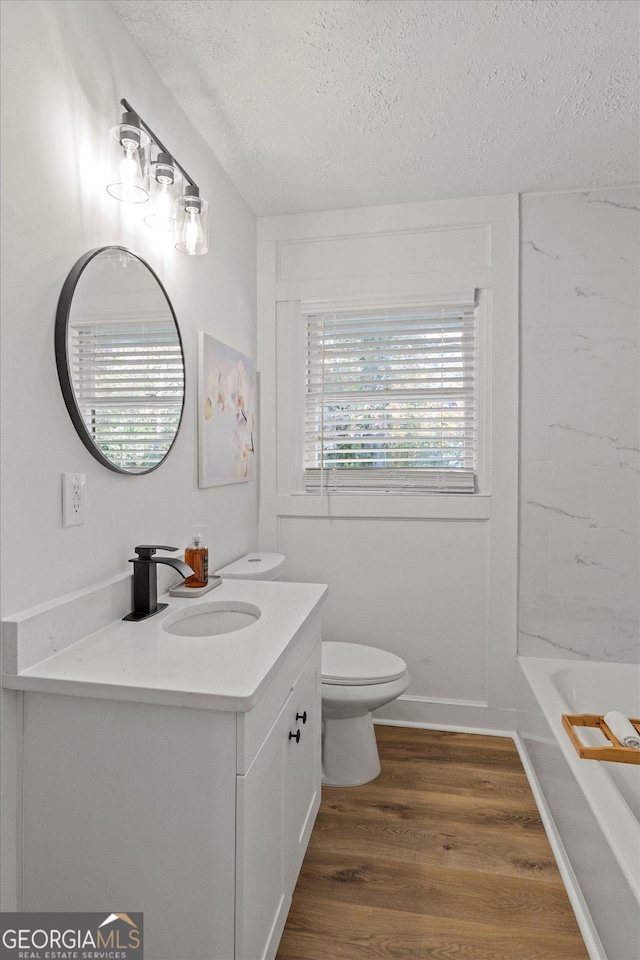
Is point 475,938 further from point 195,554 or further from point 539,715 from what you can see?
point 195,554

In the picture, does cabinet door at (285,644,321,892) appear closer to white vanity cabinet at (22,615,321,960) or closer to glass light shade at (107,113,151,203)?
white vanity cabinet at (22,615,321,960)

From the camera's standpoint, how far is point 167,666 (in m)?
1.12

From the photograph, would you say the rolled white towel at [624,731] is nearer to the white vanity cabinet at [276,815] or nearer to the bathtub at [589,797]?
the bathtub at [589,797]

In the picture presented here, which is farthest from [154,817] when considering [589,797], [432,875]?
[589,797]

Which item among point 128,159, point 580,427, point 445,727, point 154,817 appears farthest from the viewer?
point 445,727

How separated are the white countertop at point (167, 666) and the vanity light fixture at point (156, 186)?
43.2 inches

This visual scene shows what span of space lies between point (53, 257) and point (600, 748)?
1.89m

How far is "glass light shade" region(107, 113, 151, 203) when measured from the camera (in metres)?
1.35

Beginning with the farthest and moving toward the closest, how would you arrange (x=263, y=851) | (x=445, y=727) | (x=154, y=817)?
(x=445, y=727)
(x=263, y=851)
(x=154, y=817)

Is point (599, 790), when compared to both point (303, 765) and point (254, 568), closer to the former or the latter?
point (303, 765)

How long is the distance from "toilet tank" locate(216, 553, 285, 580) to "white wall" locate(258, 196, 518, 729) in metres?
0.26

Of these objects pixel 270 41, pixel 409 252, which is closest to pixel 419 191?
pixel 409 252

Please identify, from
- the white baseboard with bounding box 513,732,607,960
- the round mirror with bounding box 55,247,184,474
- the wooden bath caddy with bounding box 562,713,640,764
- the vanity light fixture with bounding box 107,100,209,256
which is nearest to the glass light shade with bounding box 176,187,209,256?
the vanity light fixture with bounding box 107,100,209,256

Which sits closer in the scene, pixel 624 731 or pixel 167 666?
pixel 167 666
